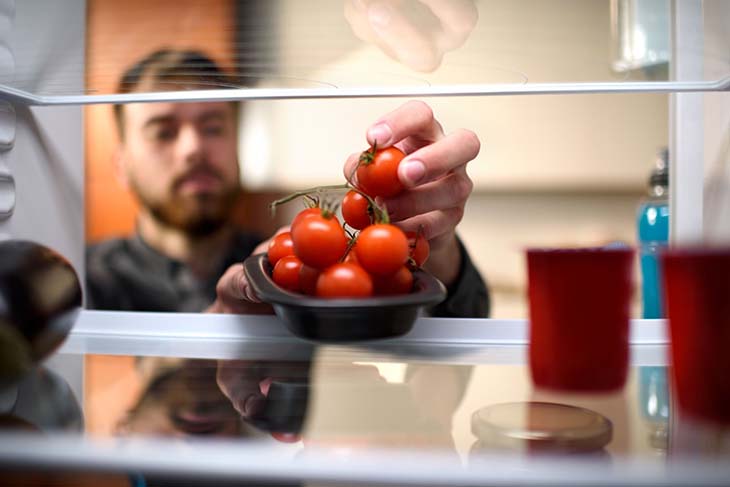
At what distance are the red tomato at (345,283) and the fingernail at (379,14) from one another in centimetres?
50

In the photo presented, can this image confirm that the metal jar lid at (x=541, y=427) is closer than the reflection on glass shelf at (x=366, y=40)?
Yes

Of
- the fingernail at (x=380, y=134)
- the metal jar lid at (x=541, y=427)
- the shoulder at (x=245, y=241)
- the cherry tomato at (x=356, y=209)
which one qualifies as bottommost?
the metal jar lid at (x=541, y=427)

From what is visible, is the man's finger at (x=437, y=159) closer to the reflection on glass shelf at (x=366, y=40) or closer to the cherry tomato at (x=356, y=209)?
the cherry tomato at (x=356, y=209)

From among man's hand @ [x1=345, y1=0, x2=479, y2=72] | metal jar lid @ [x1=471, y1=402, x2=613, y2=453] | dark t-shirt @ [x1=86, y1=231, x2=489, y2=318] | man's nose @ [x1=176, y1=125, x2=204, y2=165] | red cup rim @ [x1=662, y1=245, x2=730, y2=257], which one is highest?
man's hand @ [x1=345, y1=0, x2=479, y2=72]

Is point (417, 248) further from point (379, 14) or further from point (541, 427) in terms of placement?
point (379, 14)

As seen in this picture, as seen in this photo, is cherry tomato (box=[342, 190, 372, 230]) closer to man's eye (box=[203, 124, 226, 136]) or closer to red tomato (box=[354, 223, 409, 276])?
red tomato (box=[354, 223, 409, 276])

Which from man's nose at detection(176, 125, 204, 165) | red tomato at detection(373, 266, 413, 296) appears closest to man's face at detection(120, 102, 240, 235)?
man's nose at detection(176, 125, 204, 165)

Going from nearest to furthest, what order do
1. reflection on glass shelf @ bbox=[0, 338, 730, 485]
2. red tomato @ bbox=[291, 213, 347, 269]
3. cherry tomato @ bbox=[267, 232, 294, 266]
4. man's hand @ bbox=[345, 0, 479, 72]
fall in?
reflection on glass shelf @ bbox=[0, 338, 730, 485] → red tomato @ bbox=[291, 213, 347, 269] → cherry tomato @ bbox=[267, 232, 294, 266] → man's hand @ bbox=[345, 0, 479, 72]

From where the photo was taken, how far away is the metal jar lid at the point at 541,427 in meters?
0.44

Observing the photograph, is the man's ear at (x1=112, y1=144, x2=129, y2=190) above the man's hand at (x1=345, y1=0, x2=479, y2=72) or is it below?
below

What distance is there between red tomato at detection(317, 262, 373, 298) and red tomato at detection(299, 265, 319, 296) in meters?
0.03

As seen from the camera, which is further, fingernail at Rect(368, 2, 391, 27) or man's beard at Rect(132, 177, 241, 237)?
man's beard at Rect(132, 177, 241, 237)

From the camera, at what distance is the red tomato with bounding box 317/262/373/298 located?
1.91ft

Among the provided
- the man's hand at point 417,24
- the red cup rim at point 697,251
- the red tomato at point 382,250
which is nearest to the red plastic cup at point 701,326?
the red cup rim at point 697,251
